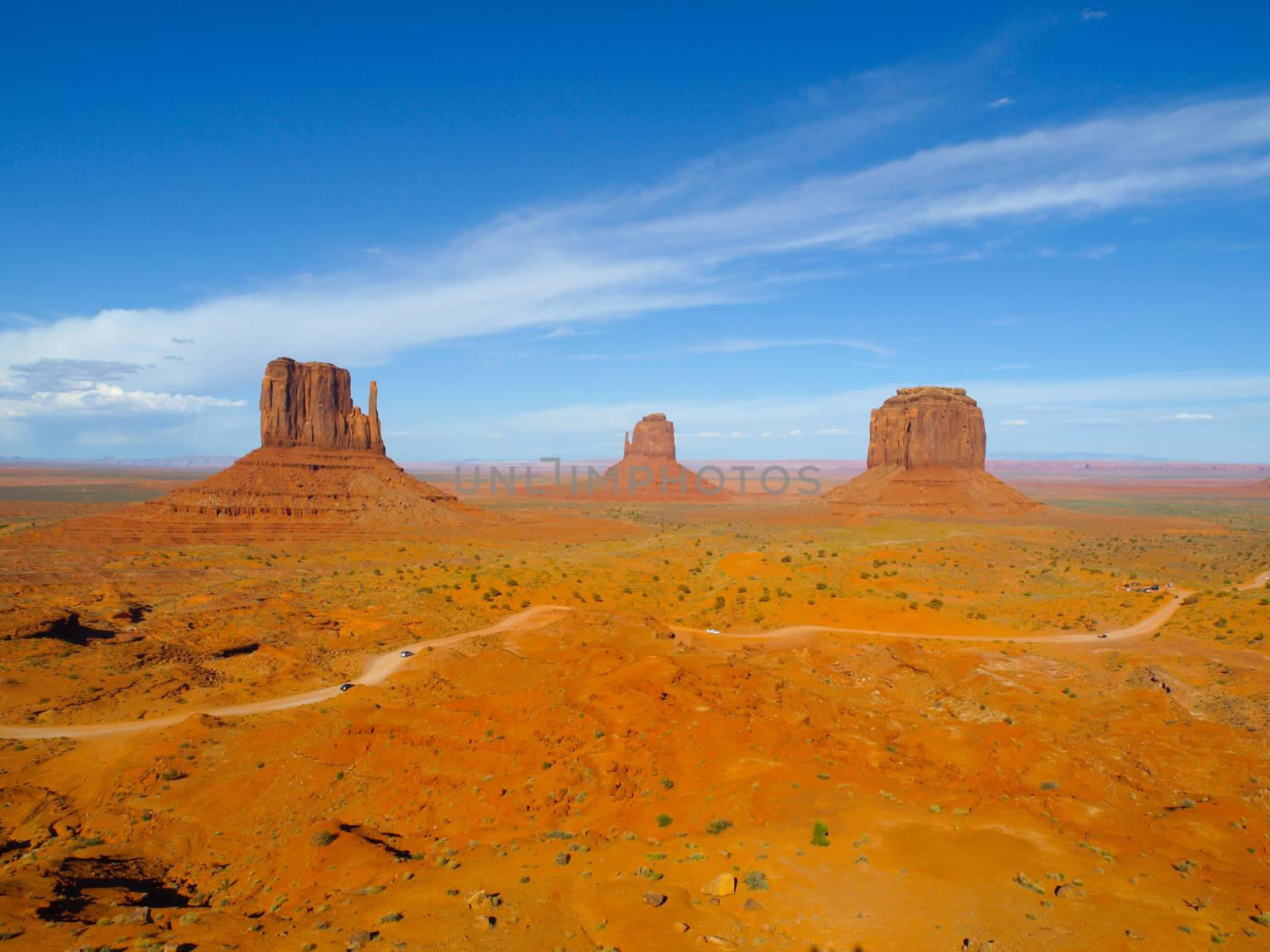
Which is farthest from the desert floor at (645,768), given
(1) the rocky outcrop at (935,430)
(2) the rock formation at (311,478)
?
(1) the rocky outcrop at (935,430)

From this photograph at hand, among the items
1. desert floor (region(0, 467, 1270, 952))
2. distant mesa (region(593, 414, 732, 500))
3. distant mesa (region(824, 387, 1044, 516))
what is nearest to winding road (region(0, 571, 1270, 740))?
desert floor (region(0, 467, 1270, 952))

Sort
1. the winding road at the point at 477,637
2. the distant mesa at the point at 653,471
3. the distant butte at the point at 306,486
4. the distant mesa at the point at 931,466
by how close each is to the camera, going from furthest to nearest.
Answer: the distant mesa at the point at 653,471 → the distant mesa at the point at 931,466 → the distant butte at the point at 306,486 → the winding road at the point at 477,637

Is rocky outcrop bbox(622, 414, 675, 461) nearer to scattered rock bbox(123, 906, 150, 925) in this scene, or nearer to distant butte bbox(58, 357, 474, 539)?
distant butte bbox(58, 357, 474, 539)

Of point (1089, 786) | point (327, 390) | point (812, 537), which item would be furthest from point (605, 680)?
point (327, 390)

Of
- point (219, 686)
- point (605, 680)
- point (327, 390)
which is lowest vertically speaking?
point (219, 686)

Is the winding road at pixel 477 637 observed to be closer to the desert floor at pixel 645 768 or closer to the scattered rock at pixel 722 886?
the desert floor at pixel 645 768

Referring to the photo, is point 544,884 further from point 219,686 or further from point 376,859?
point 219,686
